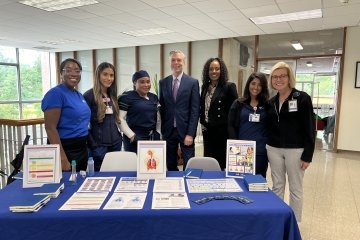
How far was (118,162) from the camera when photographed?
241 centimetres

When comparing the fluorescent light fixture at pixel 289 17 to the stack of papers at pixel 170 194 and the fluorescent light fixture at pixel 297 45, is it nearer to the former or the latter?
the fluorescent light fixture at pixel 297 45

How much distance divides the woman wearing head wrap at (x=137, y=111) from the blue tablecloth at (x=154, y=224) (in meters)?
1.37

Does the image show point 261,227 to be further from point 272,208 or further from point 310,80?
point 310,80

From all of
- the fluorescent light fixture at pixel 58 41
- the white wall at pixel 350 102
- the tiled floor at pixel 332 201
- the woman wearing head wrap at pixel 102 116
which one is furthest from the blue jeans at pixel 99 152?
the fluorescent light fixture at pixel 58 41

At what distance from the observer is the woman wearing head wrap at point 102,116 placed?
2541mm

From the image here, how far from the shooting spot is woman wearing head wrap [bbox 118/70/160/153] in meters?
2.79

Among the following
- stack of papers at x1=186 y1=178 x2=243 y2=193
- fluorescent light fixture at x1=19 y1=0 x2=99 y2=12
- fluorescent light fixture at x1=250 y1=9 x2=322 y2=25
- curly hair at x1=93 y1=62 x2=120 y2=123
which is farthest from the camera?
fluorescent light fixture at x1=250 y1=9 x2=322 y2=25

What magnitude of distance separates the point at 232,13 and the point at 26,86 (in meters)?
7.67

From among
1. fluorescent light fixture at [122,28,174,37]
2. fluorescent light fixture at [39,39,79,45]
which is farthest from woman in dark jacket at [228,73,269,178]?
fluorescent light fixture at [39,39,79,45]

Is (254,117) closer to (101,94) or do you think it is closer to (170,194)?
(170,194)

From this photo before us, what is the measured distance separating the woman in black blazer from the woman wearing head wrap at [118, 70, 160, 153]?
22.8 inches

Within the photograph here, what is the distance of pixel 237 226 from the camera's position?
4.74 ft

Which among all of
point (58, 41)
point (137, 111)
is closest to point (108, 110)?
point (137, 111)

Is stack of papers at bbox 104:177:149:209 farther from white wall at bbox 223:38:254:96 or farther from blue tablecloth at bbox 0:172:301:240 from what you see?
white wall at bbox 223:38:254:96
